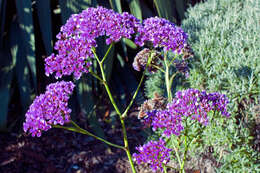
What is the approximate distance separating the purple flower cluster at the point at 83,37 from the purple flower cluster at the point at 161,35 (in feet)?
0.19

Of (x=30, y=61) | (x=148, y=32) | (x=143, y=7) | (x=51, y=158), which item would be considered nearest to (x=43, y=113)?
(x=148, y=32)

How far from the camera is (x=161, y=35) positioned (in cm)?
150

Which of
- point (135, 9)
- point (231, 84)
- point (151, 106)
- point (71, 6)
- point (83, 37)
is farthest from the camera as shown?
point (135, 9)

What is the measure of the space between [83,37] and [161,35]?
1.24 ft

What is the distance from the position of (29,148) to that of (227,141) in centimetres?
191

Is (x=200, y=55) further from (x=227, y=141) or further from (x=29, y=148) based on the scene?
(x=29, y=148)

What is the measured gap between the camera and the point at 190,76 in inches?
99.3

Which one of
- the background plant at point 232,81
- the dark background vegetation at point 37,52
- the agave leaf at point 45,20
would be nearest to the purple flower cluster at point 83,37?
the background plant at point 232,81

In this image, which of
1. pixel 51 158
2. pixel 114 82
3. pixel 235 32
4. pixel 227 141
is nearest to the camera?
pixel 227 141

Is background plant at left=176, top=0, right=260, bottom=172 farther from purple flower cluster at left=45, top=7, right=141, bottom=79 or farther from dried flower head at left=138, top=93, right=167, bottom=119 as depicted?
purple flower cluster at left=45, top=7, right=141, bottom=79

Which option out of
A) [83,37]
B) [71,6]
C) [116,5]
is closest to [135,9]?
[116,5]

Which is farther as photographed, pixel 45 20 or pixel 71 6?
pixel 45 20

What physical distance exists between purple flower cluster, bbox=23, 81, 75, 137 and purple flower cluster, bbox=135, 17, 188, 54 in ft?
1.56

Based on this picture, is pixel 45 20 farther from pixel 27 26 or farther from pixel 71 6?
pixel 71 6
